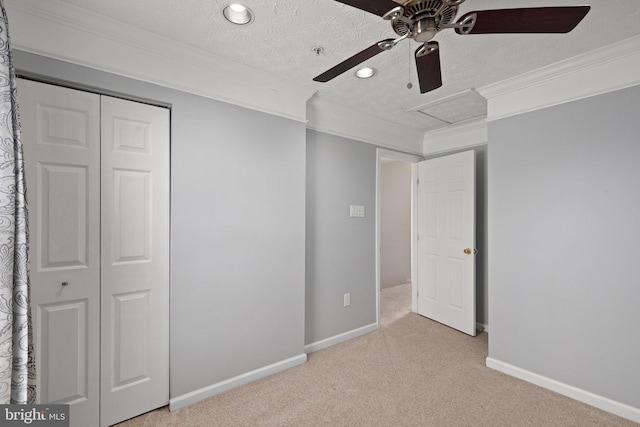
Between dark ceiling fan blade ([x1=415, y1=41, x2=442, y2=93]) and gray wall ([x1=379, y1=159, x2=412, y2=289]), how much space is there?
3.96 m

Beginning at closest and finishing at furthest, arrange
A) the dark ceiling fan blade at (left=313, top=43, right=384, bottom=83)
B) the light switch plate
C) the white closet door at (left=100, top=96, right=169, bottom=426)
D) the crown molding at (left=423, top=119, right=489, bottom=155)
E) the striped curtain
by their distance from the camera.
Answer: the striped curtain → the dark ceiling fan blade at (left=313, top=43, right=384, bottom=83) → the white closet door at (left=100, top=96, right=169, bottom=426) → the light switch plate → the crown molding at (left=423, top=119, right=489, bottom=155)

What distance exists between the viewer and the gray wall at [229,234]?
1979 mm

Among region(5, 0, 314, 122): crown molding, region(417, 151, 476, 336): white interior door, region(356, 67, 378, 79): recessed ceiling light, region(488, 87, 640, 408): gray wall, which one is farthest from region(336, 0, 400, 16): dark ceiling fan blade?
region(417, 151, 476, 336): white interior door

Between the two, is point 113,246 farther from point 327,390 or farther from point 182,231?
point 327,390

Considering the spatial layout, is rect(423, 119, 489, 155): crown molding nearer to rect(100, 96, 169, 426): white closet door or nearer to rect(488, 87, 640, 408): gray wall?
rect(488, 87, 640, 408): gray wall

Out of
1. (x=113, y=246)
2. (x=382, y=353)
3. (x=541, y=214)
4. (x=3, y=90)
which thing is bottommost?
(x=382, y=353)

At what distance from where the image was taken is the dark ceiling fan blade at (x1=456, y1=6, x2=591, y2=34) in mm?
1069

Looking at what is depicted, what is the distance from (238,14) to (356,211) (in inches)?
82.7

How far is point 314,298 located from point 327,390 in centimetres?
84

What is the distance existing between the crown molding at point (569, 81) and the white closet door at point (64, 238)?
3.02m

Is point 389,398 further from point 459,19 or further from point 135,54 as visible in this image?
point 135,54

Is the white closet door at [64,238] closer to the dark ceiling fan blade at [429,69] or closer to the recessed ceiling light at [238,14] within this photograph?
the recessed ceiling light at [238,14]

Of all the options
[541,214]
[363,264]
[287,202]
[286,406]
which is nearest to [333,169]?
Result: [287,202]

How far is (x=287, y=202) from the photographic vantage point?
251 cm
